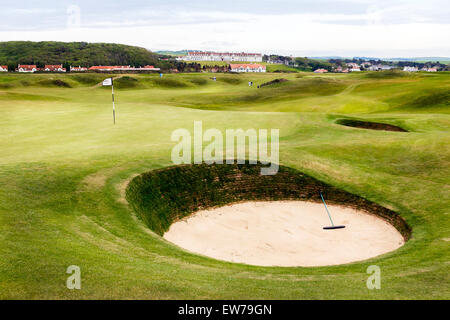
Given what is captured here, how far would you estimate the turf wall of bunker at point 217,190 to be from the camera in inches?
821

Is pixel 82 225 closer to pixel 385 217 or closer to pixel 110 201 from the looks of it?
pixel 110 201

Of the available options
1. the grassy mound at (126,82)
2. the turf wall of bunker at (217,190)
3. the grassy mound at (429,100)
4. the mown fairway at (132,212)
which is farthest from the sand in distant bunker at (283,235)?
the grassy mound at (126,82)

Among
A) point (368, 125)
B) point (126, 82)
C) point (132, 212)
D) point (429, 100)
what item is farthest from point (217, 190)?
point (126, 82)

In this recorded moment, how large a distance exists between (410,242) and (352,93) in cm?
7652

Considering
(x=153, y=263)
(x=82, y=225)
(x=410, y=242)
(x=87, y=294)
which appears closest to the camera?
(x=87, y=294)

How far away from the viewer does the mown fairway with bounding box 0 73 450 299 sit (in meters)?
11.1

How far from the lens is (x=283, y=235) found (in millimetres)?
19281

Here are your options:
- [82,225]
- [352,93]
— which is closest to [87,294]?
[82,225]

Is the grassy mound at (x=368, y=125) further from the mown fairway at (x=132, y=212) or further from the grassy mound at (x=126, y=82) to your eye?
the grassy mound at (x=126, y=82)

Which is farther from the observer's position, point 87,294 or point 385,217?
point 385,217

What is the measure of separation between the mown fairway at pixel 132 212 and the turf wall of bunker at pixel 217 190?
83 cm

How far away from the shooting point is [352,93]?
3450 inches

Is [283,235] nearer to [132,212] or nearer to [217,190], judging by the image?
[217,190]

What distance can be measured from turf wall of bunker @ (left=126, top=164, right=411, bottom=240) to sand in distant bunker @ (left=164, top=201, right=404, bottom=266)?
64 centimetres
